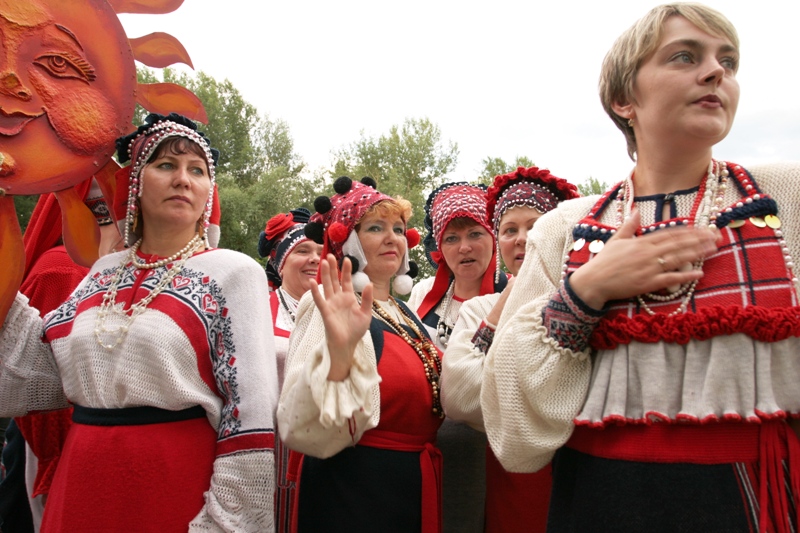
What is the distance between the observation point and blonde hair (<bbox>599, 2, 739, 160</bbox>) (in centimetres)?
160

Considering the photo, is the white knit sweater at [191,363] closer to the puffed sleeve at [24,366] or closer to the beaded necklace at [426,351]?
the puffed sleeve at [24,366]

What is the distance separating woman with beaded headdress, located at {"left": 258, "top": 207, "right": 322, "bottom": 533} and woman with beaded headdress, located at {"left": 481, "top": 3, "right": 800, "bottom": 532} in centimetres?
205

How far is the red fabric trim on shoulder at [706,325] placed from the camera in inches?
54.3

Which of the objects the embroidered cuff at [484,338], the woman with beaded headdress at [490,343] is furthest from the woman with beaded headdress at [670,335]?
the embroidered cuff at [484,338]

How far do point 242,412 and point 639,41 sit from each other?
67.1 inches

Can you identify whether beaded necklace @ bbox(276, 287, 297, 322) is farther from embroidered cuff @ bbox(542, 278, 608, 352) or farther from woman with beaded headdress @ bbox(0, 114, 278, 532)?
embroidered cuff @ bbox(542, 278, 608, 352)

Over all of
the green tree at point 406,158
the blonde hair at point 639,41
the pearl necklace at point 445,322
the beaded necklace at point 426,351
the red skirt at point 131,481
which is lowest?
the red skirt at point 131,481

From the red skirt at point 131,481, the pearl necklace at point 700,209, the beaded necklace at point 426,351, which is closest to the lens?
the pearl necklace at point 700,209

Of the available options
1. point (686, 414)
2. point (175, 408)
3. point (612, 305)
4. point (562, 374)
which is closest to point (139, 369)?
point (175, 408)

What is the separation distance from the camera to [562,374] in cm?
161

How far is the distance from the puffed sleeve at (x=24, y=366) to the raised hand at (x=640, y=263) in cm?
206

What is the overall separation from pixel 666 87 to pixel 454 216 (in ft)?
6.36

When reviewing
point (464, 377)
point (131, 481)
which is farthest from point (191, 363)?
point (464, 377)

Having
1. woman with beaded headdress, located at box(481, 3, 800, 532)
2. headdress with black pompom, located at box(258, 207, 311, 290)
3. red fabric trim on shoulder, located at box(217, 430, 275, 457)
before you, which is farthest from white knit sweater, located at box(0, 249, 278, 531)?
headdress with black pompom, located at box(258, 207, 311, 290)
